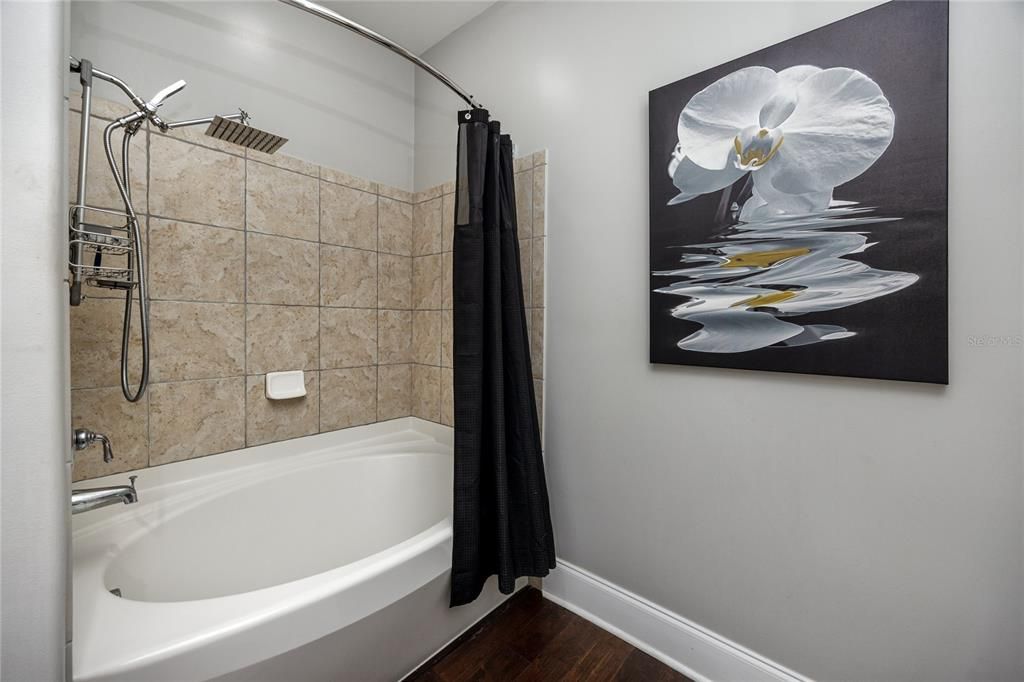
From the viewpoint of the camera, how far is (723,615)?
134 centimetres

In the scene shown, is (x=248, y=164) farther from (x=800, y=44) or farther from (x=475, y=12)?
(x=800, y=44)

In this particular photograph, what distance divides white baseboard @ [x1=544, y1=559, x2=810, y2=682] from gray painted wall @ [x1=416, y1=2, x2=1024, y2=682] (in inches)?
1.6

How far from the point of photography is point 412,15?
2006 mm

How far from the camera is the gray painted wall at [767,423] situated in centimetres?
96

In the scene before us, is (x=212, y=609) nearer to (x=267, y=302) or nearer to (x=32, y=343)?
(x=32, y=343)

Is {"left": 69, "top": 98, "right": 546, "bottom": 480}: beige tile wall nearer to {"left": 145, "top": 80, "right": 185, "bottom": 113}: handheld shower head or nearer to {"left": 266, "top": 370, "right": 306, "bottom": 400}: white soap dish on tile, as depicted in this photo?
{"left": 266, "top": 370, "right": 306, "bottom": 400}: white soap dish on tile

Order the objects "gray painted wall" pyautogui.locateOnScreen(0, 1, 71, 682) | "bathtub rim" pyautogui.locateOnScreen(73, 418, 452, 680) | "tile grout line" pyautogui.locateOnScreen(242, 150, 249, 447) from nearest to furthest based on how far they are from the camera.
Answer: "gray painted wall" pyautogui.locateOnScreen(0, 1, 71, 682) < "bathtub rim" pyautogui.locateOnScreen(73, 418, 452, 680) < "tile grout line" pyautogui.locateOnScreen(242, 150, 249, 447)

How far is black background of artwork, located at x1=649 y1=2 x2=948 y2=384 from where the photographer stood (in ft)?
3.26

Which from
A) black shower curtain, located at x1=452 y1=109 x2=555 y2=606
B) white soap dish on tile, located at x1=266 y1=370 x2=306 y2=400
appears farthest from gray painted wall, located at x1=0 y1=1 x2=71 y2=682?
white soap dish on tile, located at x1=266 y1=370 x2=306 y2=400

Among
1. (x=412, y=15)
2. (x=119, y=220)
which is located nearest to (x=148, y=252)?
(x=119, y=220)

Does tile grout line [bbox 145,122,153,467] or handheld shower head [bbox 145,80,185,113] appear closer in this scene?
handheld shower head [bbox 145,80,185,113]

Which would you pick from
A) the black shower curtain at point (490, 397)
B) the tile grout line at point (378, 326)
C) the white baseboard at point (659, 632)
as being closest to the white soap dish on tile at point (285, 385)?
the tile grout line at point (378, 326)

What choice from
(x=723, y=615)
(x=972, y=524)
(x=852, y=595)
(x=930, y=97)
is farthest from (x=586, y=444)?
(x=930, y=97)

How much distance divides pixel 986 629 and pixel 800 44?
4.90 feet
